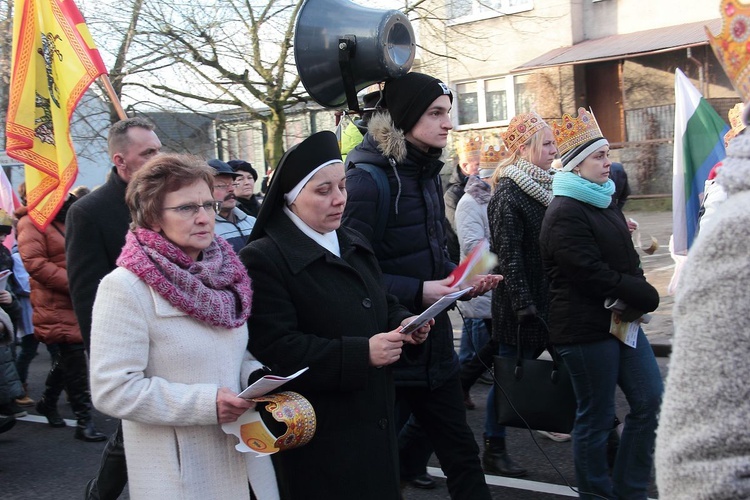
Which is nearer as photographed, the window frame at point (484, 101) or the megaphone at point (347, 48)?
the megaphone at point (347, 48)

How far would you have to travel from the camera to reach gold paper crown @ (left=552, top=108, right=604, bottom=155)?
4312 mm

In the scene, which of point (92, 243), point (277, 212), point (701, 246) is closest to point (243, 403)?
point (277, 212)

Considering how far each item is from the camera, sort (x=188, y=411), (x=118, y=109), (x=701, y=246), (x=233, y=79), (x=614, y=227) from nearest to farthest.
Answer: (x=701, y=246) < (x=188, y=411) < (x=614, y=227) < (x=118, y=109) < (x=233, y=79)

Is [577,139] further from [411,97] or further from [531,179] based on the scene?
[411,97]

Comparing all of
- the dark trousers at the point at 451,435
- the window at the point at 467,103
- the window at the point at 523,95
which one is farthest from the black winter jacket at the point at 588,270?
the window at the point at 467,103

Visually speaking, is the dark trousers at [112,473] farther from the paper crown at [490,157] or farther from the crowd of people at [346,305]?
the paper crown at [490,157]

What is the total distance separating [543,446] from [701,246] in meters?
4.38

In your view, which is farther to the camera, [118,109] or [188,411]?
[118,109]

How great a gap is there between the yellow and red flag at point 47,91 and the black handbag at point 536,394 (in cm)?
277

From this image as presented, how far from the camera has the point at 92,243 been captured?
360cm

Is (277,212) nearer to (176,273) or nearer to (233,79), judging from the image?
(176,273)

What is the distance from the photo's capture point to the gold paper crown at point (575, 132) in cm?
431

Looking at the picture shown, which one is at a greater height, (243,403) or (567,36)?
(567,36)

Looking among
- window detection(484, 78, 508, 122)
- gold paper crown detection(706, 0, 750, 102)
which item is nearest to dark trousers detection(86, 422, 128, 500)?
gold paper crown detection(706, 0, 750, 102)
